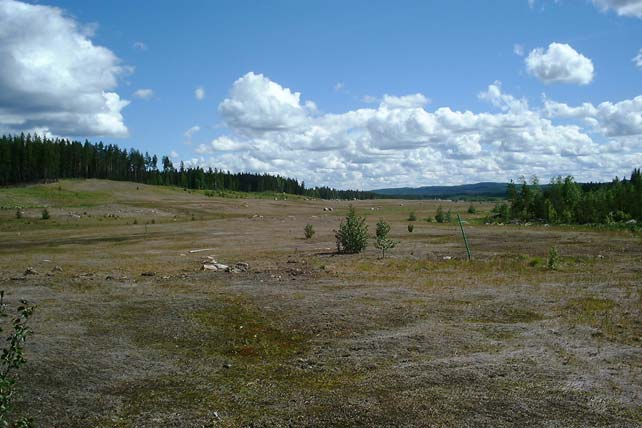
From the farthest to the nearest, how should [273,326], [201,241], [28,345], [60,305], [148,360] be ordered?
[201,241], [60,305], [273,326], [28,345], [148,360]

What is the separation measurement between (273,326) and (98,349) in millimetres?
4148

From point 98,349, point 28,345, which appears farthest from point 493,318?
point 28,345

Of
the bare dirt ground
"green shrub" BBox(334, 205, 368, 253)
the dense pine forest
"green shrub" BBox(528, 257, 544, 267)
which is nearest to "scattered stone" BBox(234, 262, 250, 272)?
the bare dirt ground

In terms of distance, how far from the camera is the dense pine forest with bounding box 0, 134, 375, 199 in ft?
356

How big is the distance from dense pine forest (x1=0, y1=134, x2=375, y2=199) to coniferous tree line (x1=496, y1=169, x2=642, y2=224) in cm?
9420

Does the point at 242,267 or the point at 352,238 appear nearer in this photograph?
the point at 242,267

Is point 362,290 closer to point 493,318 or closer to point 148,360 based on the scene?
point 493,318

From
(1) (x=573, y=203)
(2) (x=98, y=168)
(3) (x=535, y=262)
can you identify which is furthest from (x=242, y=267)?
(2) (x=98, y=168)

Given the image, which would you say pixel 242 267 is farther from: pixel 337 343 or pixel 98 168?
pixel 98 168

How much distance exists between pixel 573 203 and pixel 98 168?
115929mm

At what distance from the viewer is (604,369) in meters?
9.35

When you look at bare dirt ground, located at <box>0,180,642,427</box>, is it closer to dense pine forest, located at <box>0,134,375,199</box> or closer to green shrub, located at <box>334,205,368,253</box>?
green shrub, located at <box>334,205,368,253</box>

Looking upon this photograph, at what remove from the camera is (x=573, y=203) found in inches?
2379

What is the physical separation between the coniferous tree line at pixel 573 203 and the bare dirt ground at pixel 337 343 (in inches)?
1333
